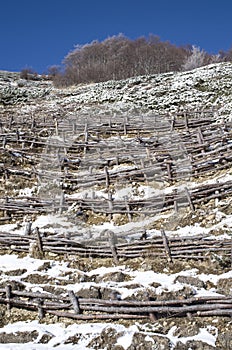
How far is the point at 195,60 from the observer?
42500mm

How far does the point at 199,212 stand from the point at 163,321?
3968mm

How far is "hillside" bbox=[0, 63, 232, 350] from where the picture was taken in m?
5.53

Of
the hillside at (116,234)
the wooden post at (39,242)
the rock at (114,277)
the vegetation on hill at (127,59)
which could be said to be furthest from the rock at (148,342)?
the vegetation on hill at (127,59)

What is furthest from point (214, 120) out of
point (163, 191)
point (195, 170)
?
point (163, 191)

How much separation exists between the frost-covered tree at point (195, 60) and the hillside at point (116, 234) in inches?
960

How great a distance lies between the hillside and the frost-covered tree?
24382 mm

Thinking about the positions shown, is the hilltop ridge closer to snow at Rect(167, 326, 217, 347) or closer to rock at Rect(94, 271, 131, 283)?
rock at Rect(94, 271, 131, 283)

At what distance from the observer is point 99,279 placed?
6.77 m

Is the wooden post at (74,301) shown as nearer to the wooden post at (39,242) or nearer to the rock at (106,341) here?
the rock at (106,341)

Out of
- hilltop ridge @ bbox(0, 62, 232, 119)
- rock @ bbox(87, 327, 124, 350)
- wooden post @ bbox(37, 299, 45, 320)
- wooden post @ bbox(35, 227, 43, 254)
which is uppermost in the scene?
hilltop ridge @ bbox(0, 62, 232, 119)

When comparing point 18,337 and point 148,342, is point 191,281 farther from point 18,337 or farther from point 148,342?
point 18,337

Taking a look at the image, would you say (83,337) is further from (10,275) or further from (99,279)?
(10,275)

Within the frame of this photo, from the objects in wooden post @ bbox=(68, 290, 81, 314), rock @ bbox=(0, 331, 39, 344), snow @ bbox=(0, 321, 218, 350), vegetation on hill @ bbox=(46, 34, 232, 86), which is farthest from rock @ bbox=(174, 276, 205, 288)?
vegetation on hill @ bbox=(46, 34, 232, 86)

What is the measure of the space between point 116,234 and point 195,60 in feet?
124
